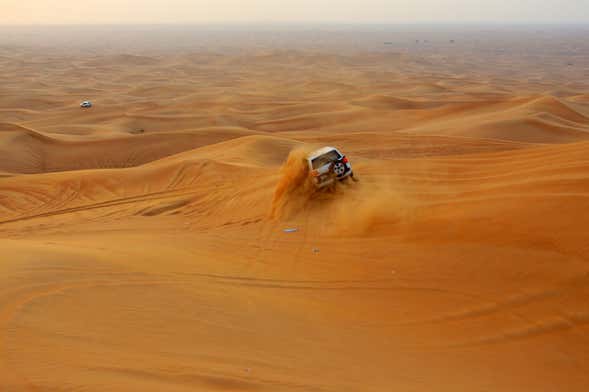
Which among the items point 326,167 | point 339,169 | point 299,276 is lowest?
point 299,276

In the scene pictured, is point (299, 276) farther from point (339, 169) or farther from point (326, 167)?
point (339, 169)

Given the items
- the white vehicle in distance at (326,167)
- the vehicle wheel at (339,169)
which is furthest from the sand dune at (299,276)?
the vehicle wheel at (339,169)

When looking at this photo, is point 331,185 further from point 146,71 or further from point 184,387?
point 146,71

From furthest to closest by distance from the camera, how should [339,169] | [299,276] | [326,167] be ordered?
[339,169] → [326,167] → [299,276]

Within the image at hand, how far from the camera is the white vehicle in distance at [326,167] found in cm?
944

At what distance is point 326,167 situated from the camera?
948 cm

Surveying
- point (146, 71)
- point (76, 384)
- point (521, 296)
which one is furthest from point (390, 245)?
point (146, 71)

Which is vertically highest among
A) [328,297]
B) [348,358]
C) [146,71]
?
[146,71]

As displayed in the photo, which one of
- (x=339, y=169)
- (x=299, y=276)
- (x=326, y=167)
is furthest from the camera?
(x=339, y=169)

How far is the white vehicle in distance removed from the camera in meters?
9.44

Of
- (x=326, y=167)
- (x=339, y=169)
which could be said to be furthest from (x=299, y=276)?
(x=339, y=169)

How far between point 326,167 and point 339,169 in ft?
1.29

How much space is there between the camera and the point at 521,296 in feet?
18.4

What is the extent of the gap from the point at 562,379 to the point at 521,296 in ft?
3.77
